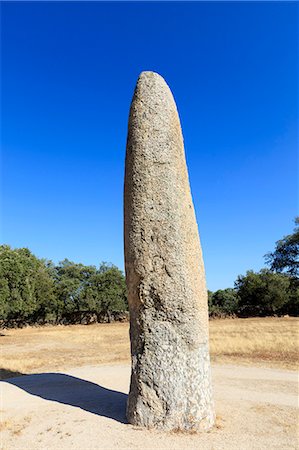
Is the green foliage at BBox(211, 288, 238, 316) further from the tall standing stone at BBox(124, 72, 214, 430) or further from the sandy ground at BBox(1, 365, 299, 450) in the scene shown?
the tall standing stone at BBox(124, 72, 214, 430)

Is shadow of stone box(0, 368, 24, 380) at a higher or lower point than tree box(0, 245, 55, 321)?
lower

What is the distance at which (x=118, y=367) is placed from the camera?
1310 cm

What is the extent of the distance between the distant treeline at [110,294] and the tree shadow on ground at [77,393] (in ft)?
79.8

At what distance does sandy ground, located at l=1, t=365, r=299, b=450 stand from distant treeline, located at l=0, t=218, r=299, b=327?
83.9 feet

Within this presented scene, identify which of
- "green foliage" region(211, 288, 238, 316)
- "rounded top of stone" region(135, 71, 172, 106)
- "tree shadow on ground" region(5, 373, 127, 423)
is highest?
"rounded top of stone" region(135, 71, 172, 106)

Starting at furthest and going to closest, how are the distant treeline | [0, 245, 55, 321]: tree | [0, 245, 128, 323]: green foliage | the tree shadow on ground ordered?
[0, 245, 128, 323]: green foliage, the distant treeline, [0, 245, 55, 321]: tree, the tree shadow on ground

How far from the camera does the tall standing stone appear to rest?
6.34 metres

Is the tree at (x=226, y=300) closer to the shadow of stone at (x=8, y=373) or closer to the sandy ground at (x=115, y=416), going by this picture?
the shadow of stone at (x=8, y=373)

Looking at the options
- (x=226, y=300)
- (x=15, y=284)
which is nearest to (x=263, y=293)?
(x=226, y=300)

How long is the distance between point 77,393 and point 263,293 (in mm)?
40002

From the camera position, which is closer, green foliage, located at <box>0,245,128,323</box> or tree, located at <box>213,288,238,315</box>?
green foliage, located at <box>0,245,128,323</box>

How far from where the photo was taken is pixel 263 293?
149 feet

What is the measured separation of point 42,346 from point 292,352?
12422 mm

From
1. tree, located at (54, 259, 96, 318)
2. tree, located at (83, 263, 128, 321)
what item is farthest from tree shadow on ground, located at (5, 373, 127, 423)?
tree, located at (54, 259, 96, 318)
